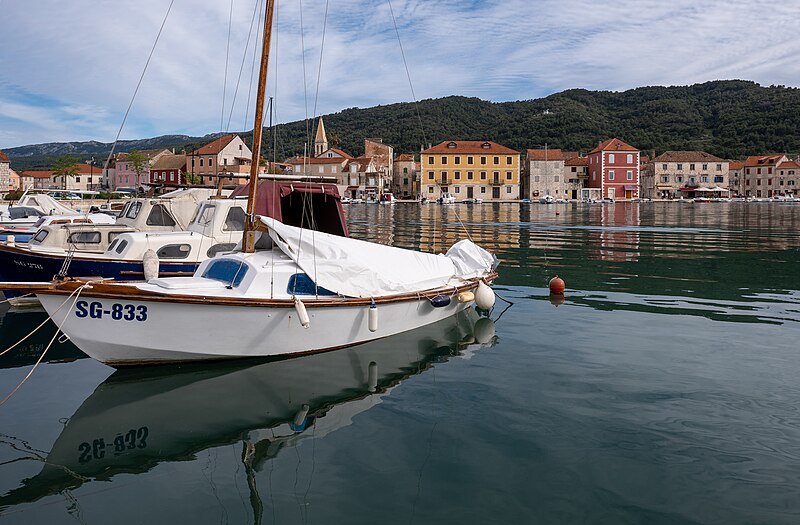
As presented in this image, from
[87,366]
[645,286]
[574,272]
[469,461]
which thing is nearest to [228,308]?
[87,366]

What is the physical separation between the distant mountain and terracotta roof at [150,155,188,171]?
3426 centimetres

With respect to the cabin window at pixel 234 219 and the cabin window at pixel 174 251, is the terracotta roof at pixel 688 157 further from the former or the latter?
the cabin window at pixel 174 251

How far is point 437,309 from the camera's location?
13.4 m

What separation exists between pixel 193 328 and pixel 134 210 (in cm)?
1127

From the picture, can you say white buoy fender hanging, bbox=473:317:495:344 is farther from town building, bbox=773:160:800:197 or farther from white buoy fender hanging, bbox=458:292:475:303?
town building, bbox=773:160:800:197

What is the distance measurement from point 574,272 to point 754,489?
51.4 ft

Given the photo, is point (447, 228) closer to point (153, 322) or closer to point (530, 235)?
point (530, 235)

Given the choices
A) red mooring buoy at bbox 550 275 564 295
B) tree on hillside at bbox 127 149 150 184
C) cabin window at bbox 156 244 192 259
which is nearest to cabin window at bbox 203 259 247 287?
cabin window at bbox 156 244 192 259

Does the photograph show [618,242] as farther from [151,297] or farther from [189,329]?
[151,297]

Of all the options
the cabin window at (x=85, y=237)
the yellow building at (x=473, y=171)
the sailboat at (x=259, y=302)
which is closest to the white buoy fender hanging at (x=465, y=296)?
the sailboat at (x=259, y=302)

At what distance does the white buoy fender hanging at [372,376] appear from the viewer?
9.80 m

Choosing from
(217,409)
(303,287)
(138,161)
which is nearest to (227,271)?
(303,287)

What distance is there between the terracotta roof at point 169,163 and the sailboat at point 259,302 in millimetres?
101586

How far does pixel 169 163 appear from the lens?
10925cm
